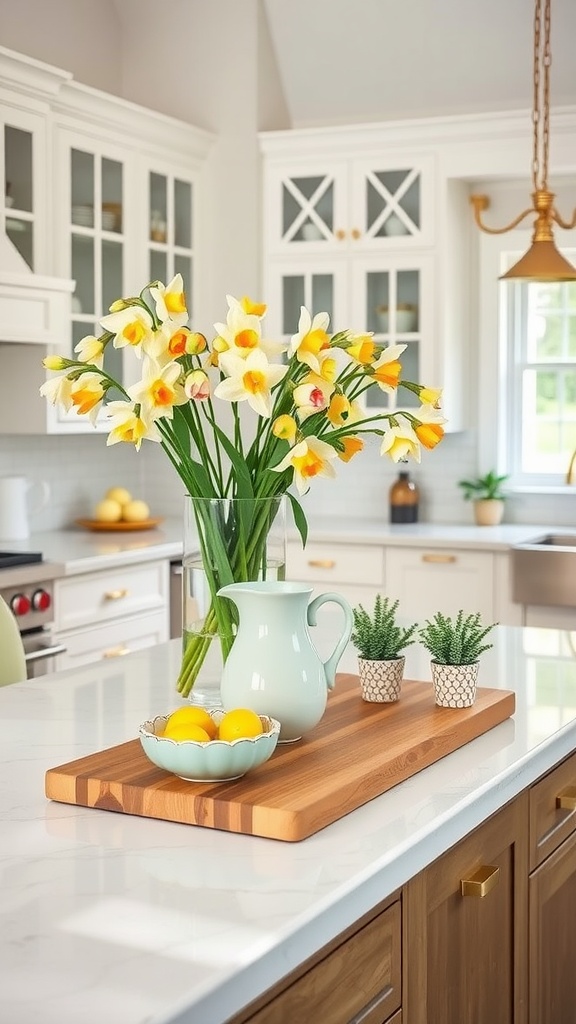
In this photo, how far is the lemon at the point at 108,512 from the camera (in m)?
4.95

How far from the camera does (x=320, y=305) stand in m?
5.18

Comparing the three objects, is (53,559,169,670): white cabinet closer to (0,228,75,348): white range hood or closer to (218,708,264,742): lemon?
(0,228,75,348): white range hood

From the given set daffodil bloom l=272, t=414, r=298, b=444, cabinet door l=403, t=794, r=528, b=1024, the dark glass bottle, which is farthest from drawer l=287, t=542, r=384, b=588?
daffodil bloom l=272, t=414, r=298, b=444

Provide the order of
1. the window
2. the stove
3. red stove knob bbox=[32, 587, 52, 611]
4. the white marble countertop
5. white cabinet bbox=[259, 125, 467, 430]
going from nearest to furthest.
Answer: the white marble countertop
the stove
red stove knob bbox=[32, 587, 52, 611]
white cabinet bbox=[259, 125, 467, 430]
the window

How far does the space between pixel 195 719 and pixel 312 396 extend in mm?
491

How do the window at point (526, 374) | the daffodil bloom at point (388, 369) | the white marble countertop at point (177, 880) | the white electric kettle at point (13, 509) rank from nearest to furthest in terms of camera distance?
the white marble countertop at point (177, 880) < the daffodil bloom at point (388, 369) < the white electric kettle at point (13, 509) < the window at point (526, 374)

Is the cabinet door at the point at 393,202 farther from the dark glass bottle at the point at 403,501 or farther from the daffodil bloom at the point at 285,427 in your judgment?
the daffodil bloom at the point at 285,427

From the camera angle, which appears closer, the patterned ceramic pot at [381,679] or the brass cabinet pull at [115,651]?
the patterned ceramic pot at [381,679]

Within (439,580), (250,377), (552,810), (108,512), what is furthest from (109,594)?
(250,377)

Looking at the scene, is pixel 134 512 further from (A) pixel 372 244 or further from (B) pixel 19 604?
(A) pixel 372 244

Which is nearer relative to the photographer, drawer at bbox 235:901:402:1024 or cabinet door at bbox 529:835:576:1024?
drawer at bbox 235:901:402:1024

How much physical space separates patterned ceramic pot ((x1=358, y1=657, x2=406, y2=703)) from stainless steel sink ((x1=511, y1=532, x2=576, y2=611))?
2508mm

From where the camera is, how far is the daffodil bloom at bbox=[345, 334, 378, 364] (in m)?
1.88

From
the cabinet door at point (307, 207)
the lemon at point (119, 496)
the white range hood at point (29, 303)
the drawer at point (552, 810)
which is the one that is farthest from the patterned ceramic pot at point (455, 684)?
the cabinet door at point (307, 207)
